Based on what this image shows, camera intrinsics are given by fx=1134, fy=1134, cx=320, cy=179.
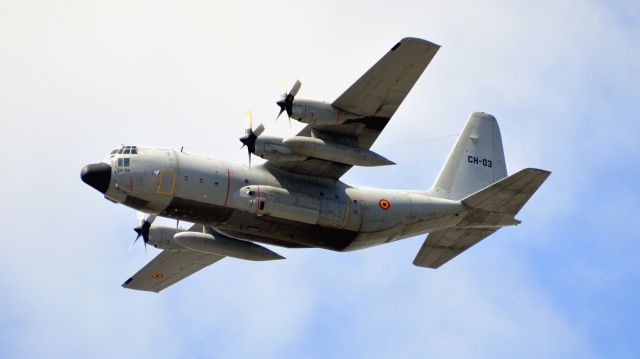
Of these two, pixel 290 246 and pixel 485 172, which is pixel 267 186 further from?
pixel 485 172

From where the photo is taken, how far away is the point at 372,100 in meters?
31.8

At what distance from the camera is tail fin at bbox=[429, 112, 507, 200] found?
1396 inches

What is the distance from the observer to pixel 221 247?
3400 cm

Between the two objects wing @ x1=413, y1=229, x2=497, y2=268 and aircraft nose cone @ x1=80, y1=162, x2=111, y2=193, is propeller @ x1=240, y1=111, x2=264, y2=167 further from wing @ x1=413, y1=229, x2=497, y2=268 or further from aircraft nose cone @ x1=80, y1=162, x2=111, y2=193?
wing @ x1=413, y1=229, x2=497, y2=268

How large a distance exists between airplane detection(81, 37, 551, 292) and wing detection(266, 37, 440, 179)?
0.03 m

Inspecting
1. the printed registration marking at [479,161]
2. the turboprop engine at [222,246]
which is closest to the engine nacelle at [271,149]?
the turboprop engine at [222,246]

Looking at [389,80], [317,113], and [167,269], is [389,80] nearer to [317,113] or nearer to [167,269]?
[317,113]

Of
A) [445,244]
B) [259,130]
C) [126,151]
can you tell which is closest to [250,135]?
[259,130]

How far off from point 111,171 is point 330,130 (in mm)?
6244

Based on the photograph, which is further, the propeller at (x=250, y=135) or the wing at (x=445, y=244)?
the wing at (x=445, y=244)

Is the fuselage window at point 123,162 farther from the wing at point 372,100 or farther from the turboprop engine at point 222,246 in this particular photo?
the wing at point 372,100

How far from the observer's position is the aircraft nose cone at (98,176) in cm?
3098

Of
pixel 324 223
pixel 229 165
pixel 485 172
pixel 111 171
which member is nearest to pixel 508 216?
pixel 485 172

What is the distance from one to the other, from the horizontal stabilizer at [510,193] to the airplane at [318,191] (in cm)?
3
